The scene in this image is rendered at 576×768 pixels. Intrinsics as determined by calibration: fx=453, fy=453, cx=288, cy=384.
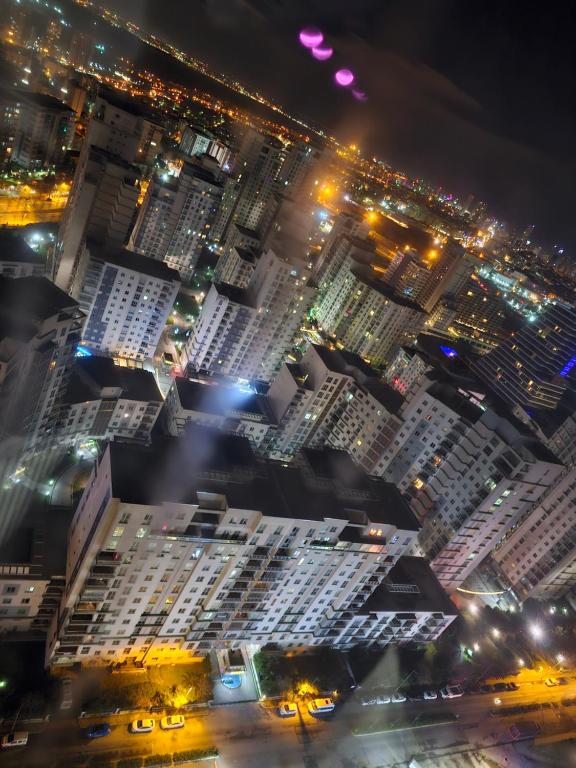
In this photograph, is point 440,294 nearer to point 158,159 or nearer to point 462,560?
point 158,159

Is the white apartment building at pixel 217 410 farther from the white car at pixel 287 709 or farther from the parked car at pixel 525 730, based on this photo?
the parked car at pixel 525 730

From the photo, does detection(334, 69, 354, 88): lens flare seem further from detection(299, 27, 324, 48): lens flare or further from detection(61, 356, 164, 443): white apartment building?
detection(61, 356, 164, 443): white apartment building

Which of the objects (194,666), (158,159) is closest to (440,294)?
(158,159)

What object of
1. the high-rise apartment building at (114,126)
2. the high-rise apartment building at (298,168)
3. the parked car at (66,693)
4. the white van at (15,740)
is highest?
the high-rise apartment building at (298,168)

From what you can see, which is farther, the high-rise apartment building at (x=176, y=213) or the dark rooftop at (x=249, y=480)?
the high-rise apartment building at (x=176, y=213)

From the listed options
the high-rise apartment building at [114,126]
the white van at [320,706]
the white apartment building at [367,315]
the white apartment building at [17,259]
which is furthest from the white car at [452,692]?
the high-rise apartment building at [114,126]

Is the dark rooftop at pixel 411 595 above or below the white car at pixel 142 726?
above
